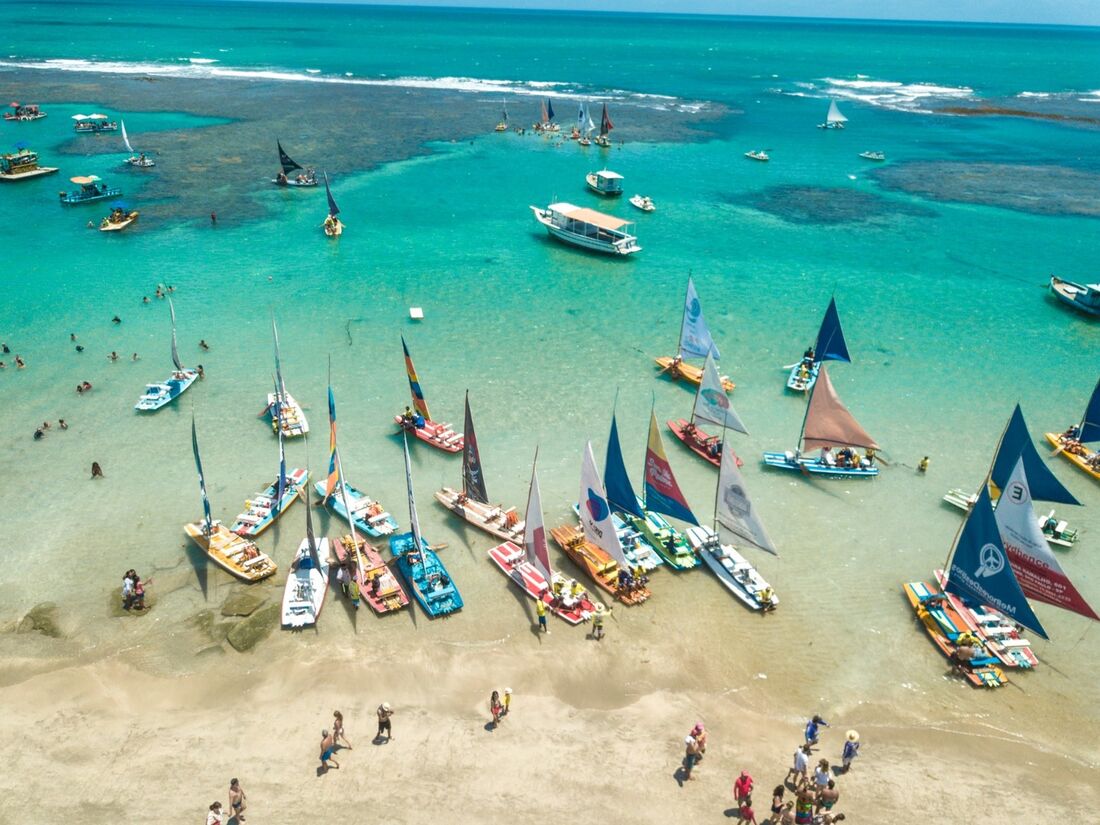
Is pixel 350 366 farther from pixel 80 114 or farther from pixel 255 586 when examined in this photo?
pixel 80 114

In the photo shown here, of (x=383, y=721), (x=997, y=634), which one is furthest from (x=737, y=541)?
(x=383, y=721)

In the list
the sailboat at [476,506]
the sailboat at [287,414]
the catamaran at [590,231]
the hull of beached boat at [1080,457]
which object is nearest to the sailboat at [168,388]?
the sailboat at [287,414]

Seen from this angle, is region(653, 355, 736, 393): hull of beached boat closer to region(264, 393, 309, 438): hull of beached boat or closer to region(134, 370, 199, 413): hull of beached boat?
region(264, 393, 309, 438): hull of beached boat

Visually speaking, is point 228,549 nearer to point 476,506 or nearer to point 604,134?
point 476,506

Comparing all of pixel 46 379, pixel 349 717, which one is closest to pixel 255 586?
pixel 349 717

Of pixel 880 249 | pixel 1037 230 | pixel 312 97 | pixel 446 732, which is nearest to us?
pixel 446 732

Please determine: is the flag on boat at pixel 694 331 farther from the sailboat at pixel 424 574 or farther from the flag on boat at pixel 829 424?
the sailboat at pixel 424 574

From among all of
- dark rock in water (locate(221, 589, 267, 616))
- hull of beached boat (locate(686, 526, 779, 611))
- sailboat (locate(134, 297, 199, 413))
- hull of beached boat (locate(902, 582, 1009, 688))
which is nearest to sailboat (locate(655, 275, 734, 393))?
hull of beached boat (locate(686, 526, 779, 611))
